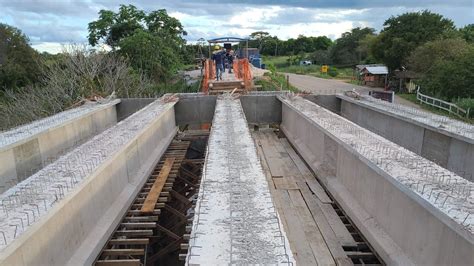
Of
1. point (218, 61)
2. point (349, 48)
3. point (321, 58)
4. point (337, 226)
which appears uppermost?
point (349, 48)

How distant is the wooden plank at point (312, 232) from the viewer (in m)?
5.32

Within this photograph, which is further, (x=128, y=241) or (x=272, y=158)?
(x=272, y=158)

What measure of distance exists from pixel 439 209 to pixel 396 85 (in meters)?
41.3

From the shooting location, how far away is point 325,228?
6133mm

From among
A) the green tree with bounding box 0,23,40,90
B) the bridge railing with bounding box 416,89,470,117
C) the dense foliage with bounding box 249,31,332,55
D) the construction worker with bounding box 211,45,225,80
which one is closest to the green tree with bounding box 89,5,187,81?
the green tree with bounding box 0,23,40,90

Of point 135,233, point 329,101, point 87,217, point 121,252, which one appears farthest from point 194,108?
point 121,252

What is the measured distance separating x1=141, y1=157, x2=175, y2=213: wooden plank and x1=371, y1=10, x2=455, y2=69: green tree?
35254mm

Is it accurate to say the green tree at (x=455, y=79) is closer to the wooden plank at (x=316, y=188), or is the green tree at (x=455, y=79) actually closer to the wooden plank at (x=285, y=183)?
the wooden plank at (x=316, y=188)

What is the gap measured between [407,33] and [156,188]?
38329mm

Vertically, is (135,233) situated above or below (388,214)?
below

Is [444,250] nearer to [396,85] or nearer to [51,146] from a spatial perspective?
[51,146]

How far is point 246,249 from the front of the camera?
3.80 meters

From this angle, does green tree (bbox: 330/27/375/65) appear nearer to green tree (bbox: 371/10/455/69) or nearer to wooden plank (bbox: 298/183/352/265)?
green tree (bbox: 371/10/455/69)

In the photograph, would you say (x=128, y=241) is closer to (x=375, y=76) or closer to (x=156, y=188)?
(x=156, y=188)
